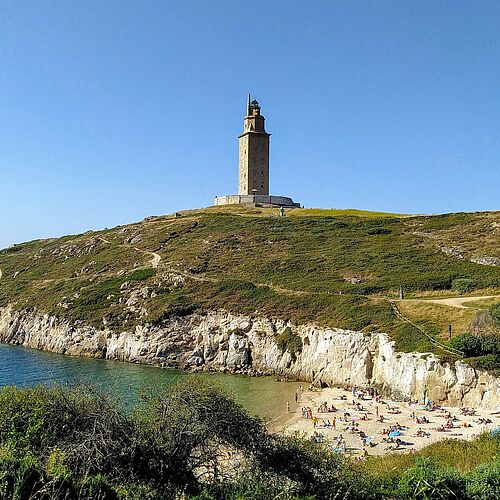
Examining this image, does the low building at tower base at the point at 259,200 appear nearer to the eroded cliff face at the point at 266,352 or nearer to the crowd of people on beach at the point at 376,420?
the eroded cliff face at the point at 266,352

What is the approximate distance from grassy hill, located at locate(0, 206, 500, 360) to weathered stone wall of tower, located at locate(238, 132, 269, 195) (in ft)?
28.7

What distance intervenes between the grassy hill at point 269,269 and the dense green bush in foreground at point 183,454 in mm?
23476

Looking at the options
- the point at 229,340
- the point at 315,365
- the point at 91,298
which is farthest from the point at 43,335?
the point at 315,365

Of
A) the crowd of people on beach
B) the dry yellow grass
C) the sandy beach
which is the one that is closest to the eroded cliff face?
the crowd of people on beach

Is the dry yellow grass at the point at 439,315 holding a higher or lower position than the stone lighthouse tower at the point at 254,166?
lower

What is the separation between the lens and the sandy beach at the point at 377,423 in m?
27.9

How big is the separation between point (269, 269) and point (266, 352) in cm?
1531

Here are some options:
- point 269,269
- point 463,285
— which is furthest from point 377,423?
point 269,269

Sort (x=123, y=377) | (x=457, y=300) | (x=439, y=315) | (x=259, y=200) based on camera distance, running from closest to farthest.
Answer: (x=439, y=315) < (x=123, y=377) < (x=457, y=300) < (x=259, y=200)

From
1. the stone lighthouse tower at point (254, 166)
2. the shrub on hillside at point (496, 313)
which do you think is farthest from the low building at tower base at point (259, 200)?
the shrub on hillside at point (496, 313)

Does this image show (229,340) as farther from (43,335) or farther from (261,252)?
(43,335)

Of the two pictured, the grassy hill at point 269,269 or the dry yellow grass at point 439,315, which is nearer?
the dry yellow grass at point 439,315

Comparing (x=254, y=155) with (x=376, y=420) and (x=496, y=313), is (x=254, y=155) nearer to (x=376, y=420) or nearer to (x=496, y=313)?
(x=496, y=313)

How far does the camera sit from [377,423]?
1245 inches
